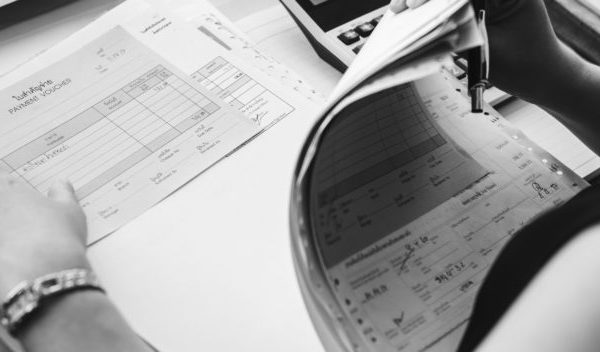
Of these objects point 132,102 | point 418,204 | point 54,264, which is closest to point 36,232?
point 54,264

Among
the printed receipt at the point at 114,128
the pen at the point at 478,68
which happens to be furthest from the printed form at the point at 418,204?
the printed receipt at the point at 114,128

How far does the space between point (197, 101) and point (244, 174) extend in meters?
0.08

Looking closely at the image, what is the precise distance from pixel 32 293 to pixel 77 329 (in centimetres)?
3

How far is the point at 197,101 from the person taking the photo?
1.60ft

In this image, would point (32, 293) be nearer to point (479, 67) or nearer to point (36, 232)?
point (36, 232)

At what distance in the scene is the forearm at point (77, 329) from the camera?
336 mm

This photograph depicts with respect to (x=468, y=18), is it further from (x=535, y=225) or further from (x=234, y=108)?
(x=234, y=108)

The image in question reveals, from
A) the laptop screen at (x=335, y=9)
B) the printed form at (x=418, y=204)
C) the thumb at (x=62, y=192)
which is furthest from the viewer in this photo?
the laptop screen at (x=335, y=9)

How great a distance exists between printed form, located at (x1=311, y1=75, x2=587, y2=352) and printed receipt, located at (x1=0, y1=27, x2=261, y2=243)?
0.50 ft

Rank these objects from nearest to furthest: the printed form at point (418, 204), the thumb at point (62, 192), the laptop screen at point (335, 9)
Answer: the printed form at point (418, 204) → the thumb at point (62, 192) → the laptop screen at point (335, 9)

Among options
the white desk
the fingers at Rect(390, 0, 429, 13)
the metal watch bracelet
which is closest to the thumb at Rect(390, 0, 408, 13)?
the fingers at Rect(390, 0, 429, 13)

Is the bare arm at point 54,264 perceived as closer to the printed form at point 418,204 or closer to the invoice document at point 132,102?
Answer: the invoice document at point 132,102

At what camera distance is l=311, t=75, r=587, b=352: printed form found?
0.31 metres

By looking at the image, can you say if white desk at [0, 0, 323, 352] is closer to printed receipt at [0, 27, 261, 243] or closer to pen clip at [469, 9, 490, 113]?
printed receipt at [0, 27, 261, 243]
